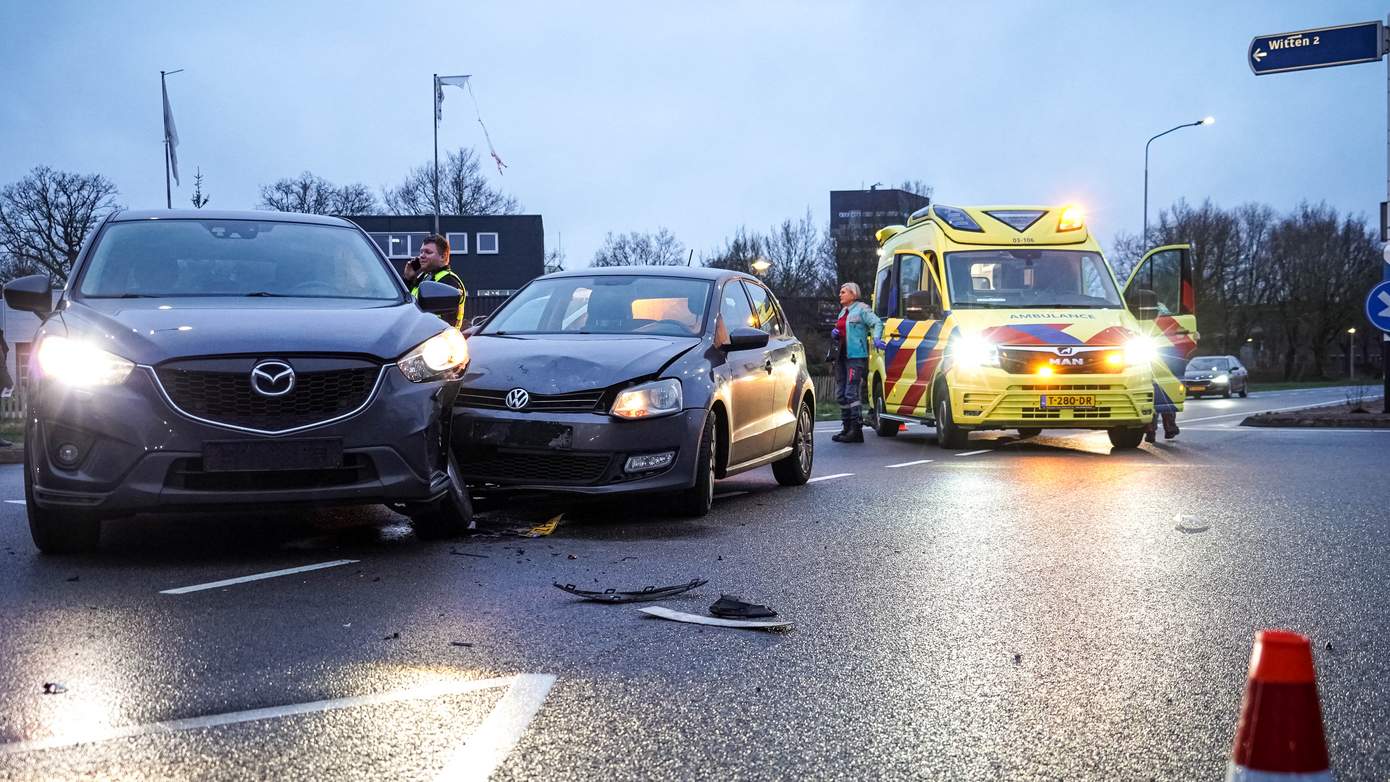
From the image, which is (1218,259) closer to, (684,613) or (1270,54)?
(1270,54)

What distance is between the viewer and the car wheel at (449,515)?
7430 millimetres

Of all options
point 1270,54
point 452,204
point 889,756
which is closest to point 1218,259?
point 452,204

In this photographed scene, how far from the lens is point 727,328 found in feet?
32.0

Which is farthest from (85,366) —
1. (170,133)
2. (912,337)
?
(170,133)

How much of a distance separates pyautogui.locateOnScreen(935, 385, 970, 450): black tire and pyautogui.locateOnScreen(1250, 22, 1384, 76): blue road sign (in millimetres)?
8525

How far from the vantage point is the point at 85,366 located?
6480 millimetres

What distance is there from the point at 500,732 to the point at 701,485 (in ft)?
16.2

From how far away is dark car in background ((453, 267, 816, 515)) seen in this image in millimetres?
8242

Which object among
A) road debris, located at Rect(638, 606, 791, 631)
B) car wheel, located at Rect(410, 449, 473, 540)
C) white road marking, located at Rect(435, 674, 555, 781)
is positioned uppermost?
car wheel, located at Rect(410, 449, 473, 540)

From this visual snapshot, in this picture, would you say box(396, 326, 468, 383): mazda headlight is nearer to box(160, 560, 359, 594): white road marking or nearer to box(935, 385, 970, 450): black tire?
box(160, 560, 359, 594): white road marking

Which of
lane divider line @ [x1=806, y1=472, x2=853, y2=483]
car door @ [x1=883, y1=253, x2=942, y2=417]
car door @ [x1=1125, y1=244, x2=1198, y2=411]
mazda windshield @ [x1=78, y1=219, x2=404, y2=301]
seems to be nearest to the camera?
mazda windshield @ [x1=78, y1=219, x2=404, y2=301]

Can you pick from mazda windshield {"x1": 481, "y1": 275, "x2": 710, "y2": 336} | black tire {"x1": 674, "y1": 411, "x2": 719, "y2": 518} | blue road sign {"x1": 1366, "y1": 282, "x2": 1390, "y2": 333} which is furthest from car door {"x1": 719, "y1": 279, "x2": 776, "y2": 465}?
blue road sign {"x1": 1366, "y1": 282, "x2": 1390, "y2": 333}

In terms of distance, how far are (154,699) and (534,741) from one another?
1.22 metres

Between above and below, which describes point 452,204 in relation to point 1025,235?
above
